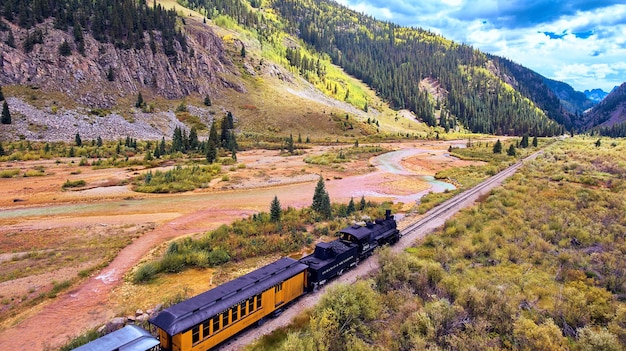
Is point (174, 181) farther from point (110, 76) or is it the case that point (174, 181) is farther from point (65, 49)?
point (65, 49)

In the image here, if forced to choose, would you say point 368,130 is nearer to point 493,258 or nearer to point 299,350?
point 493,258

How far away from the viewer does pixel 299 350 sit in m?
12.4

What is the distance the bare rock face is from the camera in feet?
285

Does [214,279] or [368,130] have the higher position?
[368,130]

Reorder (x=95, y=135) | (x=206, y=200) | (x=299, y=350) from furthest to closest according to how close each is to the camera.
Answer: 1. (x=95, y=135)
2. (x=206, y=200)
3. (x=299, y=350)

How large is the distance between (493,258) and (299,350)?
18080 mm

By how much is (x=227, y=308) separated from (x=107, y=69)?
374 ft

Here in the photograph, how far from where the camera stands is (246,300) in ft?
48.4

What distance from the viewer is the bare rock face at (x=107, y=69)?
8675 cm

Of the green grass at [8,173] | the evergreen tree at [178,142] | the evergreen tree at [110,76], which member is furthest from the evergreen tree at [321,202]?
the evergreen tree at [110,76]

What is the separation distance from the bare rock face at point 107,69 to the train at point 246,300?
9659 cm

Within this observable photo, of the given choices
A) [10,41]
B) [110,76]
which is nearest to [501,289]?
[110,76]

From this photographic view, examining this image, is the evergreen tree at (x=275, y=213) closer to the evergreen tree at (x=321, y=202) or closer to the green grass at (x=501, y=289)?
the evergreen tree at (x=321, y=202)

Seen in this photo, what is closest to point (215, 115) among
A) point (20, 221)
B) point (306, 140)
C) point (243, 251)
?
point (306, 140)
